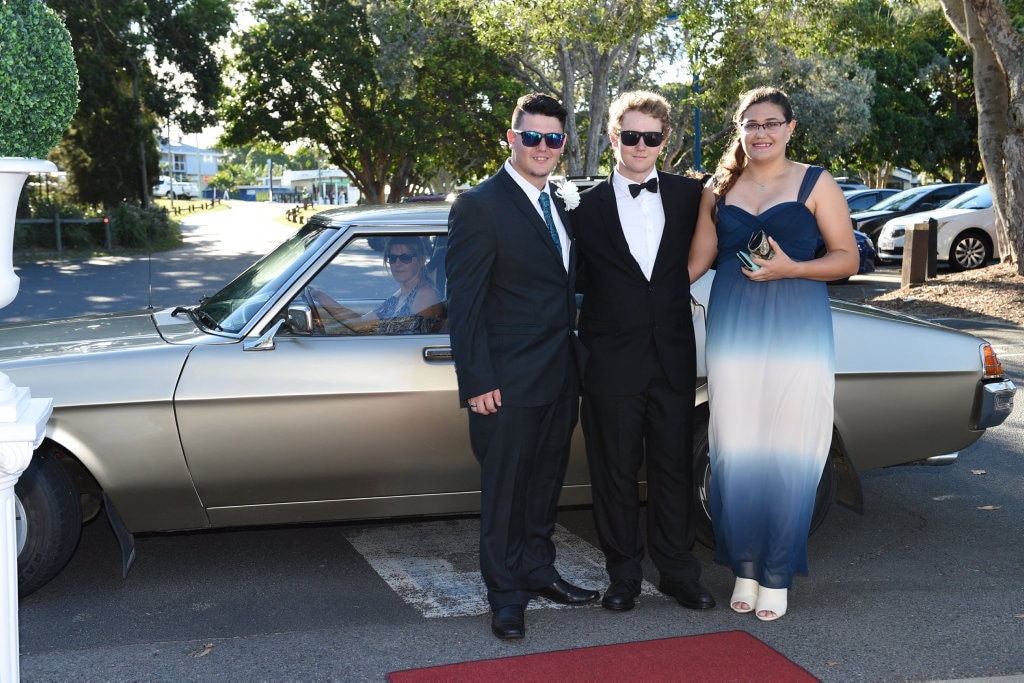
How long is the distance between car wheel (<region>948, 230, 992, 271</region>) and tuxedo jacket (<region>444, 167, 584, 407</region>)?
51.3 feet

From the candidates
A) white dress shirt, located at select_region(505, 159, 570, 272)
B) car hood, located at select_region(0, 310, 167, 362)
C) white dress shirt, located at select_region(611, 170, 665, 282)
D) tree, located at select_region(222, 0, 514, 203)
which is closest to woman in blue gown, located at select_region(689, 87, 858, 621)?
white dress shirt, located at select_region(611, 170, 665, 282)

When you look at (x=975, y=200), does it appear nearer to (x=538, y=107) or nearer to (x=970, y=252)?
(x=970, y=252)

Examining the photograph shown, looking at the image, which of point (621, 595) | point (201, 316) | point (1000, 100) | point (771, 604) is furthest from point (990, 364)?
point (1000, 100)

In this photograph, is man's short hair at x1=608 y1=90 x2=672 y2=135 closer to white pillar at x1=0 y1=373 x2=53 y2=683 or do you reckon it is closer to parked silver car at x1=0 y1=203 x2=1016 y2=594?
parked silver car at x1=0 y1=203 x2=1016 y2=594

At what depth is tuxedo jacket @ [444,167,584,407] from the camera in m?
3.71

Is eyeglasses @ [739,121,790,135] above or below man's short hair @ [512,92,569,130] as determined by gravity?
below

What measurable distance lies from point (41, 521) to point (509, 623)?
1.85 m

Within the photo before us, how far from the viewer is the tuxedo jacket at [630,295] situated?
394 cm

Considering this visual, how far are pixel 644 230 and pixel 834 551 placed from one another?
191cm

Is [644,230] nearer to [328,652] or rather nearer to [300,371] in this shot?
[300,371]

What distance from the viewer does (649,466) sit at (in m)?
4.19

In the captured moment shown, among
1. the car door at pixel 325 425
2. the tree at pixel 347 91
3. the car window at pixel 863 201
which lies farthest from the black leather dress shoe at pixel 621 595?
the tree at pixel 347 91

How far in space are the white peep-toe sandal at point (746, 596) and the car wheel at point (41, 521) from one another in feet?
8.65

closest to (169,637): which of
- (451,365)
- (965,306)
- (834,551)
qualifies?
(451,365)
